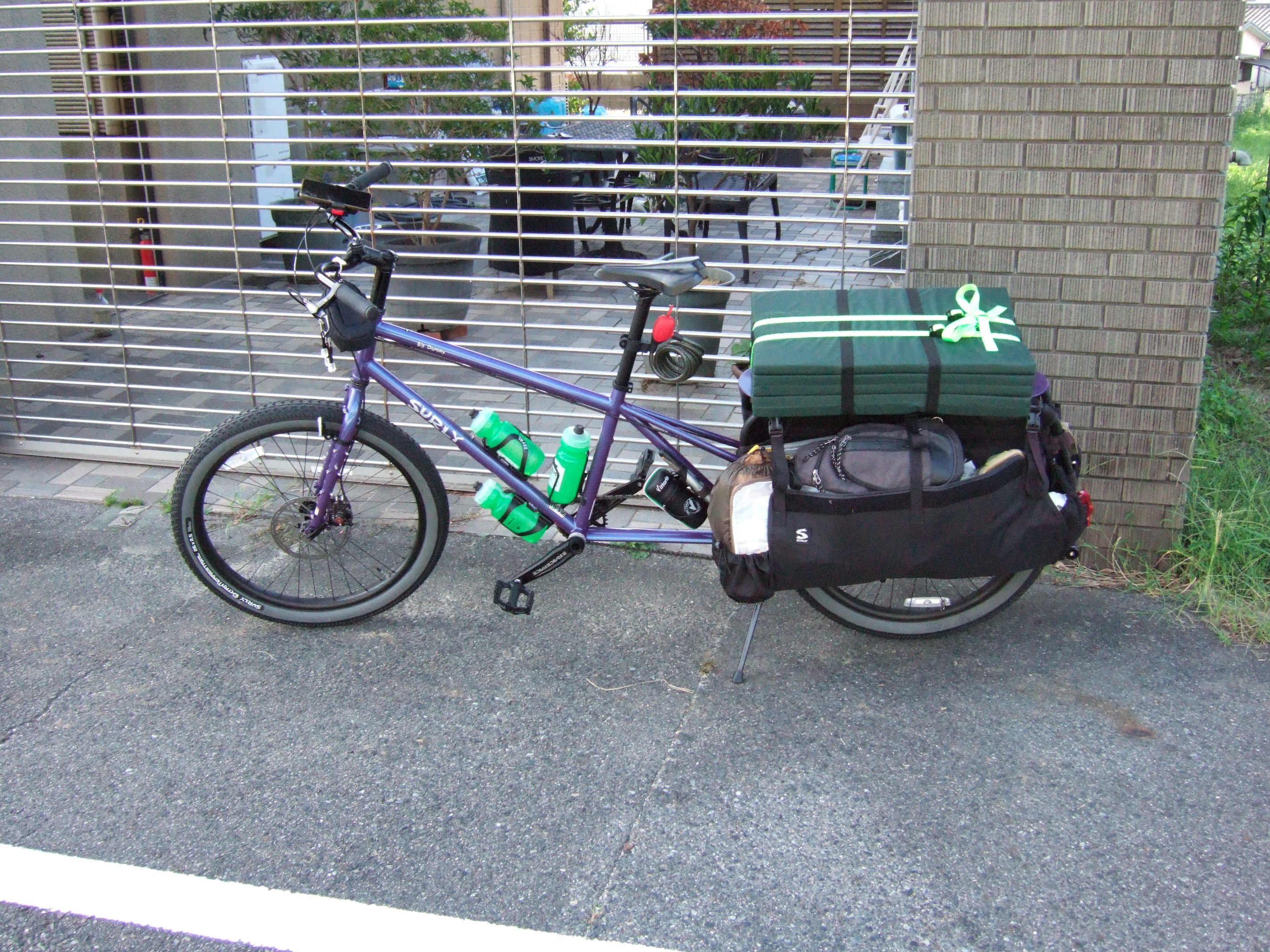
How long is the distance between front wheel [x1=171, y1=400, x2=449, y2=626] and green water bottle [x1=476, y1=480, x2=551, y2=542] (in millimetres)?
219

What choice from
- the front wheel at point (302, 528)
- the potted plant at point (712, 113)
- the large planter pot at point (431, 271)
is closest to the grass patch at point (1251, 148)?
the potted plant at point (712, 113)

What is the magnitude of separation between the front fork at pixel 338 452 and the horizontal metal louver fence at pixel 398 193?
0.52 metres

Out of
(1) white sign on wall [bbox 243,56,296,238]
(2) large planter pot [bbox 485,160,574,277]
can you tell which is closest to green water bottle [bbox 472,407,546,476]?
(2) large planter pot [bbox 485,160,574,277]

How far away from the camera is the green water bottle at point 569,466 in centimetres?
395

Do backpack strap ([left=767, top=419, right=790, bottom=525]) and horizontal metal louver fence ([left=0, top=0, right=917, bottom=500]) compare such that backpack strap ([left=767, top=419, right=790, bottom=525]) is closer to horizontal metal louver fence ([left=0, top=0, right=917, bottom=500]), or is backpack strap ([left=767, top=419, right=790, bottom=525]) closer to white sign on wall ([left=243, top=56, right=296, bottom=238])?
horizontal metal louver fence ([left=0, top=0, right=917, bottom=500])

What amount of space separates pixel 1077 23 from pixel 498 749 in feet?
10.4

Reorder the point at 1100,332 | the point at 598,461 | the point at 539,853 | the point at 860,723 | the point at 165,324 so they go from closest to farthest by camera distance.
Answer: the point at 539,853, the point at 860,723, the point at 598,461, the point at 1100,332, the point at 165,324

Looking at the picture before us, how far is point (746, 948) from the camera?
271 cm

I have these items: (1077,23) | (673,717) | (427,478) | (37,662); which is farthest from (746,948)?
(1077,23)

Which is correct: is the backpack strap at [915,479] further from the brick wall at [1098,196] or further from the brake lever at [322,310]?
the brake lever at [322,310]

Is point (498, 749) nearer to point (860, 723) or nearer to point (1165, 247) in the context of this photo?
point (860, 723)

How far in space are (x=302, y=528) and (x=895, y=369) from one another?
2134 millimetres

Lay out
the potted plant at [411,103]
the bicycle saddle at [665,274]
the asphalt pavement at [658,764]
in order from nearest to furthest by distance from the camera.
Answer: the asphalt pavement at [658,764]
the bicycle saddle at [665,274]
the potted plant at [411,103]

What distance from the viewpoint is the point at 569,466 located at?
13.0 ft
